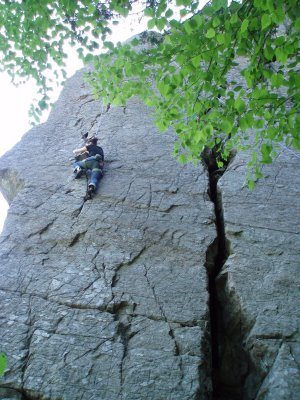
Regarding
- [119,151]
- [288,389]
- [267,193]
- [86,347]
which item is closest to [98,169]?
[119,151]

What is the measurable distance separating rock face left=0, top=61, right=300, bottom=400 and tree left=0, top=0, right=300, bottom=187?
2323mm

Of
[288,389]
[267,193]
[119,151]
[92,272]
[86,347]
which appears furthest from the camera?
[119,151]

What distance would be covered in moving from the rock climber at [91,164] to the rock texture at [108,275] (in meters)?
0.23

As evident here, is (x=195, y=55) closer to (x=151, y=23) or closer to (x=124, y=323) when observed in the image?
(x=151, y=23)

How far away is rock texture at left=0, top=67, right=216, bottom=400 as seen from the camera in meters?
6.16

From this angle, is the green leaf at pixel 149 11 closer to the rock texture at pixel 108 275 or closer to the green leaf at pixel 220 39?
the green leaf at pixel 220 39

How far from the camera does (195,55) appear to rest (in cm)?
560

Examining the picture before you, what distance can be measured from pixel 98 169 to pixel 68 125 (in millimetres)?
3511

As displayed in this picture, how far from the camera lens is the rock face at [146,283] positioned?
621 cm

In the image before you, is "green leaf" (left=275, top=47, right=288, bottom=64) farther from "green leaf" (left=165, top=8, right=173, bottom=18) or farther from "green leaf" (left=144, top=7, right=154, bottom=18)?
"green leaf" (left=144, top=7, right=154, bottom=18)

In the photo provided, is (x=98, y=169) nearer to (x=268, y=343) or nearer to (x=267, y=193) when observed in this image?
(x=267, y=193)

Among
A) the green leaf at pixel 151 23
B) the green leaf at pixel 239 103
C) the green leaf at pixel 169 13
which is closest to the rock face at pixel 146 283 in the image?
the green leaf at pixel 239 103

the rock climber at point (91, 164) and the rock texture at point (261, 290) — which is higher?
the rock climber at point (91, 164)

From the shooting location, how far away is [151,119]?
13.0 metres
